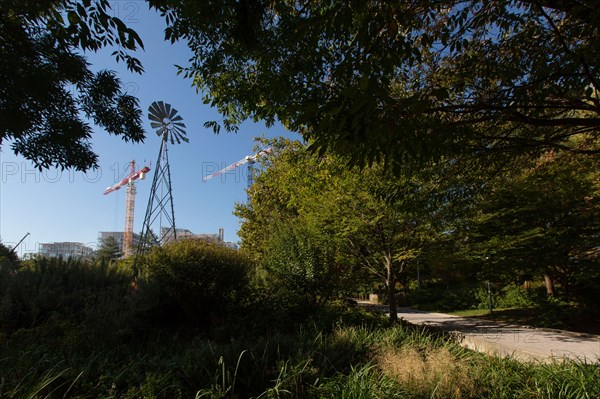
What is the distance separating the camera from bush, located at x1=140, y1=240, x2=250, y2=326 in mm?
9234

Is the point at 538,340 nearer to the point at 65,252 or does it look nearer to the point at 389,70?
the point at 389,70

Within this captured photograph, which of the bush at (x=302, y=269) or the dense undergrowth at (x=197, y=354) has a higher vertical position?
the bush at (x=302, y=269)

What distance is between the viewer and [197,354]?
14.3 feet

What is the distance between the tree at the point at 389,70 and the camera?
270 centimetres

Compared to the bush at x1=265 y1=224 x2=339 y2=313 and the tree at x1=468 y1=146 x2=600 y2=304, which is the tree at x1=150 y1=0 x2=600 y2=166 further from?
the tree at x1=468 y1=146 x2=600 y2=304

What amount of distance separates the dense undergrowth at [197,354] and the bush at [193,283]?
0.11 feet

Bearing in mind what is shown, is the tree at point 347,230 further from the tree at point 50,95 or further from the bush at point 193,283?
the tree at point 50,95

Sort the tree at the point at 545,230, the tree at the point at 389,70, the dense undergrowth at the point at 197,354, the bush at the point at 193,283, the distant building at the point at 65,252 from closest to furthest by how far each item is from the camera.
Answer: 1. the tree at the point at 389,70
2. the dense undergrowth at the point at 197,354
3. the bush at the point at 193,283
4. the distant building at the point at 65,252
5. the tree at the point at 545,230

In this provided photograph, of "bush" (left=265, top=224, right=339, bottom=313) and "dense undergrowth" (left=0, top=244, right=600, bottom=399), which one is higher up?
"bush" (left=265, top=224, right=339, bottom=313)

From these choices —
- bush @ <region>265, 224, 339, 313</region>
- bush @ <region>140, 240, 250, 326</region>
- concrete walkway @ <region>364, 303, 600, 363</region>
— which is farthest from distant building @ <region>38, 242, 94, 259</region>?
concrete walkway @ <region>364, 303, 600, 363</region>

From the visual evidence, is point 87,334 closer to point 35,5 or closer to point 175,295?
point 175,295

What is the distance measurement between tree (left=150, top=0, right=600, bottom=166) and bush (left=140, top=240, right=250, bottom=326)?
5383 millimetres

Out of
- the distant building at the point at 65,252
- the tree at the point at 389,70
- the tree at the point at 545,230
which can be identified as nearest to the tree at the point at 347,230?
the tree at the point at 545,230

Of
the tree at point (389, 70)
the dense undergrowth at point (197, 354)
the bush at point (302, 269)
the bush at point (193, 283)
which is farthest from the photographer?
the bush at point (302, 269)
